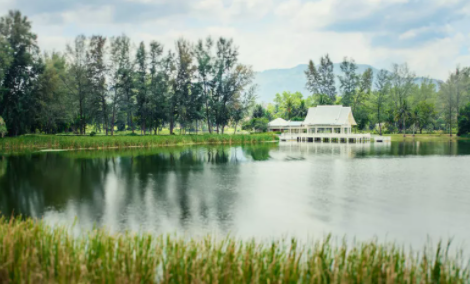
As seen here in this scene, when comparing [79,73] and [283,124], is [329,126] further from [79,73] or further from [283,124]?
[79,73]

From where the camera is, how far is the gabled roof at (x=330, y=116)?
61.7 metres

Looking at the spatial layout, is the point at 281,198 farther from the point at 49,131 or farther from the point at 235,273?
the point at 49,131

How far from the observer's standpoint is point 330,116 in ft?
207

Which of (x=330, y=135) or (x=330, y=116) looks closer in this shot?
(x=330, y=135)

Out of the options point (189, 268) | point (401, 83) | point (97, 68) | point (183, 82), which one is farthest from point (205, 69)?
point (189, 268)

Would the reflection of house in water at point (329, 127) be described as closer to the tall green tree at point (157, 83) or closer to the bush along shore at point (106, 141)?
the bush along shore at point (106, 141)

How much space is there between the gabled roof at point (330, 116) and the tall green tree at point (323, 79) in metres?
15.6

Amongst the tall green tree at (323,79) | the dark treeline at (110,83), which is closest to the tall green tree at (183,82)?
the dark treeline at (110,83)

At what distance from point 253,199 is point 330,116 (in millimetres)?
51238

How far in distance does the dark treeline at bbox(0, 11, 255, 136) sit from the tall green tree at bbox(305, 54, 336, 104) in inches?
781

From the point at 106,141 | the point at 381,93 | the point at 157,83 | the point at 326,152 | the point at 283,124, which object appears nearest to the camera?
the point at 326,152

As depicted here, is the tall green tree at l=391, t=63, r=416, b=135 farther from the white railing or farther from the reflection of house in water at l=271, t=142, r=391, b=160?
the reflection of house in water at l=271, t=142, r=391, b=160

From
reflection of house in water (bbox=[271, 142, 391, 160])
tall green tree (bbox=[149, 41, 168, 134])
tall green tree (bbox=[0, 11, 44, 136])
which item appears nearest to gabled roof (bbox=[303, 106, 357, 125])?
reflection of house in water (bbox=[271, 142, 391, 160])

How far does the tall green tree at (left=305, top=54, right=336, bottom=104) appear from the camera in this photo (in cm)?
7994
